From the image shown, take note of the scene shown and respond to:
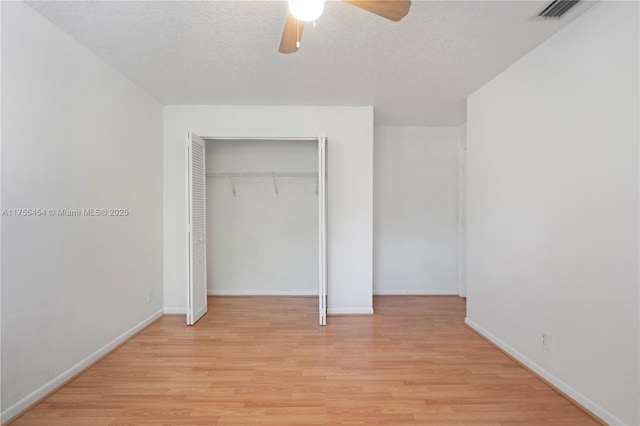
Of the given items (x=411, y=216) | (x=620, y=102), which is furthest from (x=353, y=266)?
(x=620, y=102)

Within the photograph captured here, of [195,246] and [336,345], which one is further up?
[195,246]

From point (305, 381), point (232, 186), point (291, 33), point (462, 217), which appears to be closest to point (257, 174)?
point (232, 186)

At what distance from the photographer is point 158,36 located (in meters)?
2.07

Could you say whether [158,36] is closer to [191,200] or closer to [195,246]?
[191,200]

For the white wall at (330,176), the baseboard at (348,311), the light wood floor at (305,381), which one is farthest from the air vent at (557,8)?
the baseboard at (348,311)

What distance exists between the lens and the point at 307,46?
2184 mm

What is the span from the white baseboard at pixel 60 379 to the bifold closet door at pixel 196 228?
1.93 feet

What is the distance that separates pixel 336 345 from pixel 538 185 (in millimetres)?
2259

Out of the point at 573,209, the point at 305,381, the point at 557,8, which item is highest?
the point at 557,8

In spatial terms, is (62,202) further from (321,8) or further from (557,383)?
(557,383)

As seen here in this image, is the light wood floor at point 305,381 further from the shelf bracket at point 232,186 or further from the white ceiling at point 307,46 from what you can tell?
the white ceiling at point 307,46

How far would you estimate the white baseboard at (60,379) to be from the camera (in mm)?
1725

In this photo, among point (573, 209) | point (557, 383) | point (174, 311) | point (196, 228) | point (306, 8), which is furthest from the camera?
point (174, 311)

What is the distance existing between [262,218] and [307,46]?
266cm
